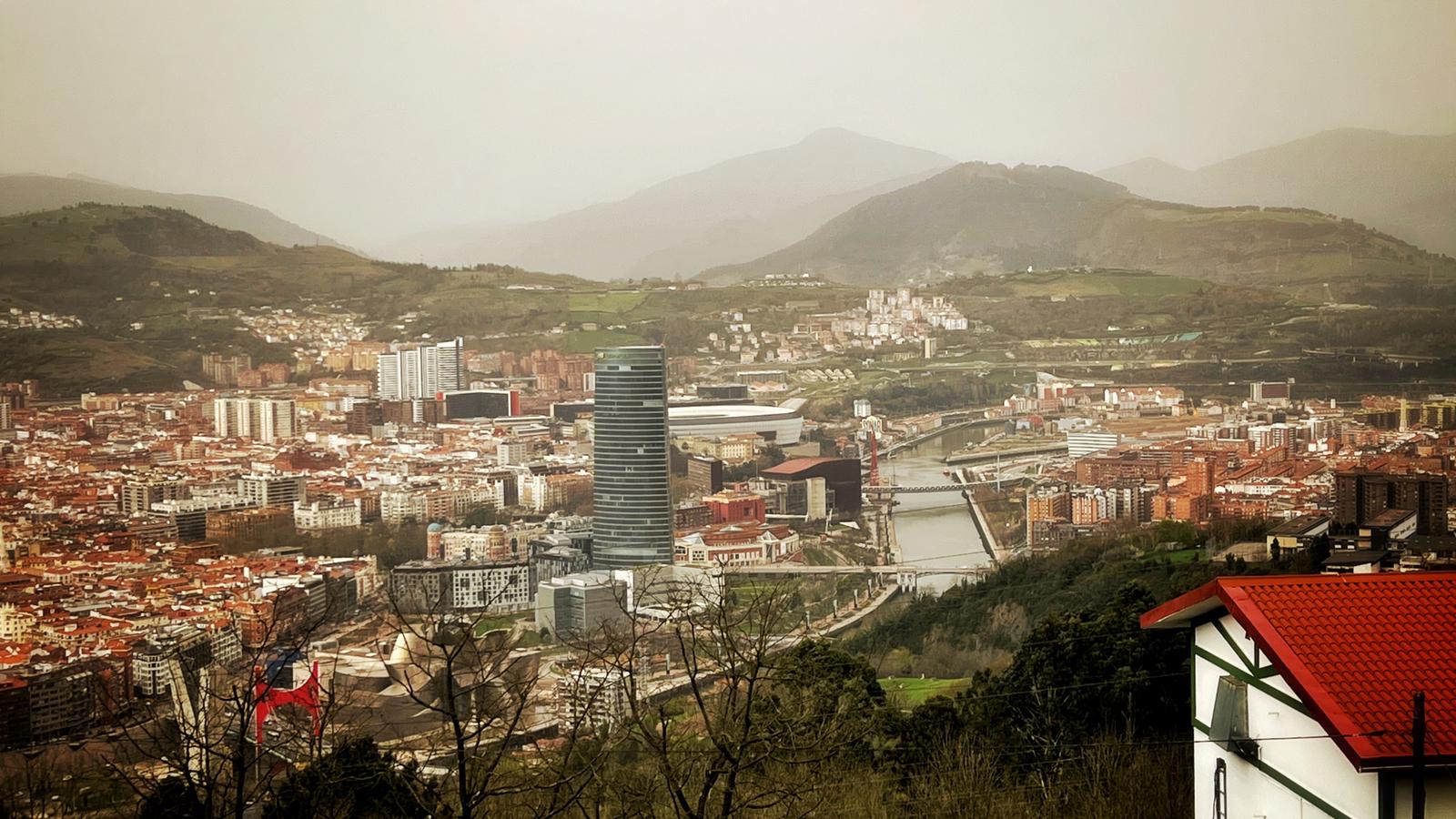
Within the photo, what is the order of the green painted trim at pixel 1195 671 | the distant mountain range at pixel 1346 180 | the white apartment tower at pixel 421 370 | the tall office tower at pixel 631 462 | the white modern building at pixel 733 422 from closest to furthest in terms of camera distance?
1. the green painted trim at pixel 1195 671
2. the tall office tower at pixel 631 462
3. the distant mountain range at pixel 1346 180
4. the white modern building at pixel 733 422
5. the white apartment tower at pixel 421 370

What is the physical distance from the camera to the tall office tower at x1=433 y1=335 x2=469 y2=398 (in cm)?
1917

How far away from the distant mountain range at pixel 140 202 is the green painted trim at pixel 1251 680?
16761 mm

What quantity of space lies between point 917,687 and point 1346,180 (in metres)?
13.7

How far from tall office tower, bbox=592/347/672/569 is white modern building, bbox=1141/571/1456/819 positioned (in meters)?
12.6

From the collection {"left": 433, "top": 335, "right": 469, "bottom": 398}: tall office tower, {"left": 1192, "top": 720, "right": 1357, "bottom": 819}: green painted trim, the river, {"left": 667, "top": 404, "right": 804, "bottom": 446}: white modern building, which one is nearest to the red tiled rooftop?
{"left": 1192, "top": 720, "right": 1357, "bottom": 819}: green painted trim

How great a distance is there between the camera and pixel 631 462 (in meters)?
15.6

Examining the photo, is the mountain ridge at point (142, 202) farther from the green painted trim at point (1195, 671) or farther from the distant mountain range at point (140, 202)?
the green painted trim at point (1195, 671)

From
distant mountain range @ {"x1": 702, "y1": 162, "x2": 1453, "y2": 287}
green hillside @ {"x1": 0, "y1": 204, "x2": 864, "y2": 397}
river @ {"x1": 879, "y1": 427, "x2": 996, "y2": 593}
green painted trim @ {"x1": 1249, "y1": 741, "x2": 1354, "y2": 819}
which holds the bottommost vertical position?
river @ {"x1": 879, "y1": 427, "x2": 996, "y2": 593}

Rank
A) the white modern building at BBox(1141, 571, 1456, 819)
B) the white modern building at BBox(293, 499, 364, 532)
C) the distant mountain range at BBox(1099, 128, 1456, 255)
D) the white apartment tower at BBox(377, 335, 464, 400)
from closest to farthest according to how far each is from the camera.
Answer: the white modern building at BBox(1141, 571, 1456, 819), the white modern building at BBox(293, 499, 364, 532), the distant mountain range at BBox(1099, 128, 1456, 255), the white apartment tower at BBox(377, 335, 464, 400)

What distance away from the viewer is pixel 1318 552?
8641 millimetres

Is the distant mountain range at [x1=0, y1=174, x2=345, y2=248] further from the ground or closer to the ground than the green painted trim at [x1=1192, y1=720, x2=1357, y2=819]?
further from the ground

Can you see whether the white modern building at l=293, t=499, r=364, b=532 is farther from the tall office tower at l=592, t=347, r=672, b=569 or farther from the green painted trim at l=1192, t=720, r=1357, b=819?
the green painted trim at l=1192, t=720, r=1357, b=819

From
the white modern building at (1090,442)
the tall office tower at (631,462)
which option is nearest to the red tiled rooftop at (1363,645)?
the tall office tower at (631,462)

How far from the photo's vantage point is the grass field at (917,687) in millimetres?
7366
